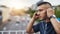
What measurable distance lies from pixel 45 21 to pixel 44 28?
7cm

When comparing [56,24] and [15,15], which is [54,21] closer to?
[56,24]

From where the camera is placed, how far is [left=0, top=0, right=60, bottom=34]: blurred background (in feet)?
4.78

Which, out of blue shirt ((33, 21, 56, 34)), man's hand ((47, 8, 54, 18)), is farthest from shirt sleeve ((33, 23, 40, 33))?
man's hand ((47, 8, 54, 18))

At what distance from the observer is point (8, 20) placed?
1463 mm

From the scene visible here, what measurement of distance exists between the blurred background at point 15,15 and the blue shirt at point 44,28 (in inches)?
4.1

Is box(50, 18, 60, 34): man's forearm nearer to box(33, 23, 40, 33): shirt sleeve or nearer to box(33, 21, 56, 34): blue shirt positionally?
box(33, 21, 56, 34): blue shirt

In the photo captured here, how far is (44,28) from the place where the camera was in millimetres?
1483

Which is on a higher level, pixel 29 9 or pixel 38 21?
pixel 29 9

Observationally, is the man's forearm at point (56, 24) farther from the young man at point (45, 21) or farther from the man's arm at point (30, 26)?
the man's arm at point (30, 26)

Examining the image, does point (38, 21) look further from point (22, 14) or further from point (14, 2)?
point (14, 2)

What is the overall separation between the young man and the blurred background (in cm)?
4

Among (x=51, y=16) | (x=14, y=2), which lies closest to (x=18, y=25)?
(x=14, y=2)

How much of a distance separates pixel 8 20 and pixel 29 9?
222 mm

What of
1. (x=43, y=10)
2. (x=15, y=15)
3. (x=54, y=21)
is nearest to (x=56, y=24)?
(x=54, y=21)
